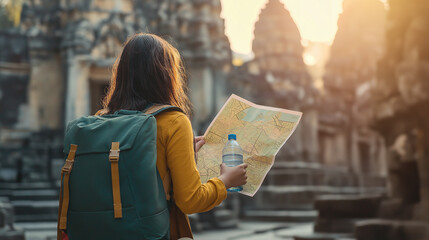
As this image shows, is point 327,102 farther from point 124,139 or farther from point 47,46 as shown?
point 124,139

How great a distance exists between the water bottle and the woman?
2.3 inches

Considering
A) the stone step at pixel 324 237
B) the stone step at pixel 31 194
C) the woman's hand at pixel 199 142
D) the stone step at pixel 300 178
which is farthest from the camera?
the stone step at pixel 300 178

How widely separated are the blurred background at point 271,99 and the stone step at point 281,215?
0.14 feet

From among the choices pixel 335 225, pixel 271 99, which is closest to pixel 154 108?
pixel 335 225

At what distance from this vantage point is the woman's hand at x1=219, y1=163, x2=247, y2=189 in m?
2.02

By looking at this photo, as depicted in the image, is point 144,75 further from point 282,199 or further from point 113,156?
point 282,199

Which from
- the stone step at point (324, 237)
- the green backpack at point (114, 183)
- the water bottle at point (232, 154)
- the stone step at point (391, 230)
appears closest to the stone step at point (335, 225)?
the stone step at point (324, 237)

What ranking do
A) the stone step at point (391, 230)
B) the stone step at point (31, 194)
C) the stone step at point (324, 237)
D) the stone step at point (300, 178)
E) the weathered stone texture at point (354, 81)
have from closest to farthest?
the stone step at point (391, 230), the stone step at point (324, 237), the stone step at point (31, 194), the stone step at point (300, 178), the weathered stone texture at point (354, 81)

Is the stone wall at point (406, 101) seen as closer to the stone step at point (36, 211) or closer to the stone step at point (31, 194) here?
the stone step at point (36, 211)

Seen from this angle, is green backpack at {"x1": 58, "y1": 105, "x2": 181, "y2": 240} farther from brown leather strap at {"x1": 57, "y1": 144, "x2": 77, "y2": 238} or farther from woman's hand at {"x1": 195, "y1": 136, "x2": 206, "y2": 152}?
woman's hand at {"x1": 195, "y1": 136, "x2": 206, "y2": 152}

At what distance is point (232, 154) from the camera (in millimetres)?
2129

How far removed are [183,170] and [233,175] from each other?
0.91 feet

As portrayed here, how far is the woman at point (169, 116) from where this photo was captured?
185cm

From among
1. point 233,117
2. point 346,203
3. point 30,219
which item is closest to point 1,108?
point 30,219
